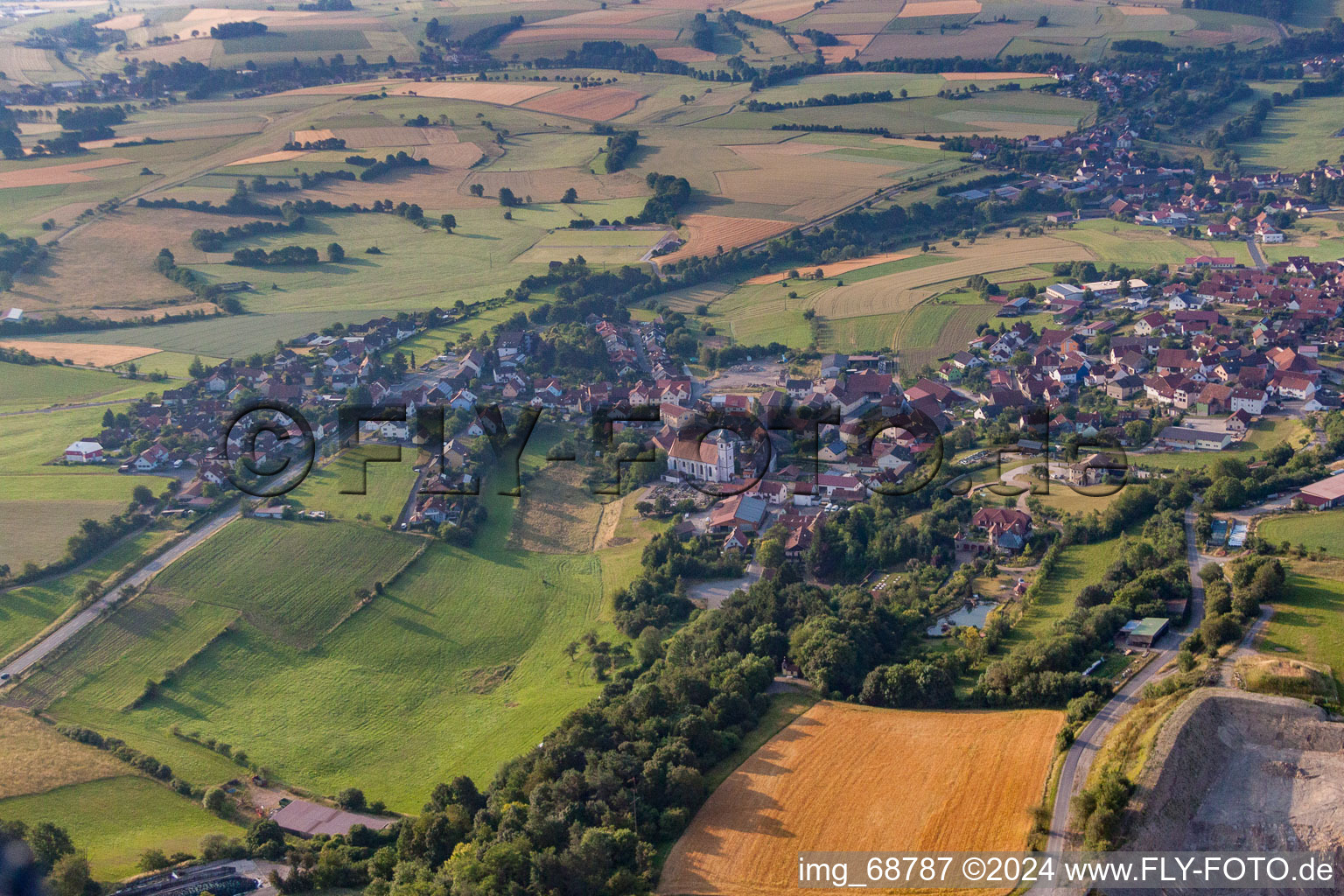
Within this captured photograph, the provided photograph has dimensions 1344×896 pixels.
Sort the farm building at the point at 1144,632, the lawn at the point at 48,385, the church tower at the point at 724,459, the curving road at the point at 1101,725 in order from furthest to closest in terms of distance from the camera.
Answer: the lawn at the point at 48,385, the church tower at the point at 724,459, the farm building at the point at 1144,632, the curving road at the point at 1101,725

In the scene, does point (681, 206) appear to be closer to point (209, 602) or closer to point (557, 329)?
point (557, 329)

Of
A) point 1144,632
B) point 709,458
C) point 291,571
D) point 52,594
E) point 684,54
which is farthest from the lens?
point 684,54

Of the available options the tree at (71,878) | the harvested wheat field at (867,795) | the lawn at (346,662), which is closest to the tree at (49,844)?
the tree at (71,878)

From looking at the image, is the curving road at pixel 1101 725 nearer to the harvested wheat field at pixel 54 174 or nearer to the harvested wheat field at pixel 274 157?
the harvested wheat field at pixel 274 157

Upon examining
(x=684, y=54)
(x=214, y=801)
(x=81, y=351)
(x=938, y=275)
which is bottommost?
(x=214, y=801)

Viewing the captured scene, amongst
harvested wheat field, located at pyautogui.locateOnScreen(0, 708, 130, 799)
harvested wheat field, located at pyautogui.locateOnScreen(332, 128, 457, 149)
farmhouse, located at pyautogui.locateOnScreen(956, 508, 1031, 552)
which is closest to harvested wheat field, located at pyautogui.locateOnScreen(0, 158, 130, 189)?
harvested wheat field, located at pyautogui.locateOnScreen(332, 128, 457, 149)

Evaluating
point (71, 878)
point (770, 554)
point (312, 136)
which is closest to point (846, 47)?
point (312, 136)

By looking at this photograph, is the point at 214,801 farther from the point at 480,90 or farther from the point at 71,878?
the point at 480,90

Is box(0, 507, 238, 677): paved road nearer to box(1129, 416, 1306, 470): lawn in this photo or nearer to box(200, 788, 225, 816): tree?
box(200, 788, 225, 816): tree
